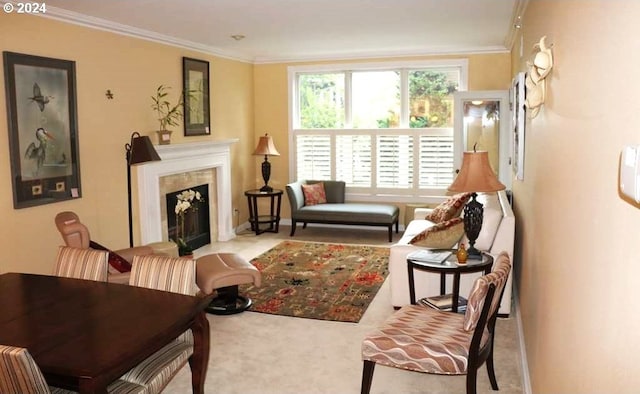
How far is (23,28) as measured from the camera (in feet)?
14.7

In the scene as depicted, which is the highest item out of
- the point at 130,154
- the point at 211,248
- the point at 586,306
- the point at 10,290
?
the point at 130,154

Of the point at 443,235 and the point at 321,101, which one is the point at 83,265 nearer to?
the point at 443,235

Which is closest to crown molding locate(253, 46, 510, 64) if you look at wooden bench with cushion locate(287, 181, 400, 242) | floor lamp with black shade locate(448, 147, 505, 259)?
wooden bench with cushion locate(287, 181, 400, 242)

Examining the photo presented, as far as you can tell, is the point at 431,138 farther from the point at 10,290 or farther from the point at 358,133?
the point at 10,290

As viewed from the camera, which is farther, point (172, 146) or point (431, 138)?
point (431, 138)

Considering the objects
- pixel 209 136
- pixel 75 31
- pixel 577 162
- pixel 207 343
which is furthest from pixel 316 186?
pixel 577 162

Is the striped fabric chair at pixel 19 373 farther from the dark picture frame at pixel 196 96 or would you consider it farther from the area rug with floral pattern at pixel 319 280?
the dark picture frame at pixel 196 96

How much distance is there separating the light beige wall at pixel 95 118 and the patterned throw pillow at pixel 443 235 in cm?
309

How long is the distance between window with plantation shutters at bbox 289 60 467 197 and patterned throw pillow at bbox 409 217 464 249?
11.5 ft

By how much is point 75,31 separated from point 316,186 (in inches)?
158

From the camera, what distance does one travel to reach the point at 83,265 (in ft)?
10.8

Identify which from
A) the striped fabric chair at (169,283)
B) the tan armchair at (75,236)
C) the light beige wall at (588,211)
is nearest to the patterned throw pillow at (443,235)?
the light beige wall at (588,211)

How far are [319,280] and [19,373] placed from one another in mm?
3813

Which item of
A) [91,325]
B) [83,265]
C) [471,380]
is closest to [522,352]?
[471,380]
